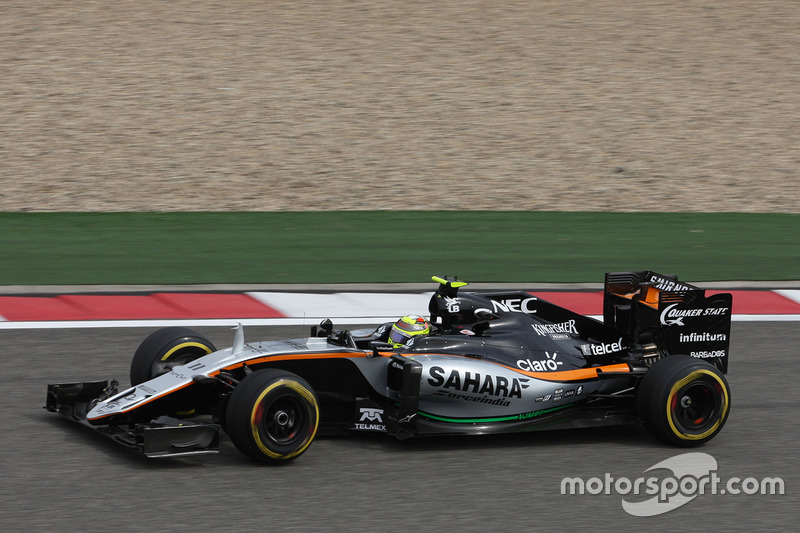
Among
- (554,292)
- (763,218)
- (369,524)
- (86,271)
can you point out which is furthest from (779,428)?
(763,218)

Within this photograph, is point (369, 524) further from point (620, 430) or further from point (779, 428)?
point (779, 428)

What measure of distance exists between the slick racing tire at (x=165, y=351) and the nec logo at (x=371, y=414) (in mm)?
1244

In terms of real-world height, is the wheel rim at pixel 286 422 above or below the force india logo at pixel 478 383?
below

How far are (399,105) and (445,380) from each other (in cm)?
1514

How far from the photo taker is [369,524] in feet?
18.7

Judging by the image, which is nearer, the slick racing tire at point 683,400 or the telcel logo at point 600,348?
the slick racing tire at point 683,400

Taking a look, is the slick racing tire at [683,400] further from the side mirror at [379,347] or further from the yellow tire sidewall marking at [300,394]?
the yellow tire sidewall marking at [300,394]

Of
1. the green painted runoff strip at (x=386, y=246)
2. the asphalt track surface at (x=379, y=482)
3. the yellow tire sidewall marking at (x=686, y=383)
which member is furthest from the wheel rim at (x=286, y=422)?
the green painted runoff strip at (x=386, y=246)

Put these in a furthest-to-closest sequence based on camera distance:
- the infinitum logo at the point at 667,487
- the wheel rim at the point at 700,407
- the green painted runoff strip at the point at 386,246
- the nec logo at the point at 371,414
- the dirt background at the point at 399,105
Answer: the dirt background at the point at 399,105
the green painted runoff strip at the point at 386,246
the wheel rim at the point at 700,407
the nec logo at the point at 371,414
the infinitum logo at the point at 667,487

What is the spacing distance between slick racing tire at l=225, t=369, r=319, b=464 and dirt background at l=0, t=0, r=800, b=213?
432 inches

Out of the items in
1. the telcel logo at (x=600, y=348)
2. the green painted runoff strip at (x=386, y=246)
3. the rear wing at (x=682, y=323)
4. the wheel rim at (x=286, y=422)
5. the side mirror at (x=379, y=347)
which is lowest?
the wheel rim at (x=286, y=422)

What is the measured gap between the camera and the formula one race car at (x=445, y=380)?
651cm

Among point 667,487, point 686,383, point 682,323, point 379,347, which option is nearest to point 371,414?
point 379,347

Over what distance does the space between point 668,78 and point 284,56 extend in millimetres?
7818
